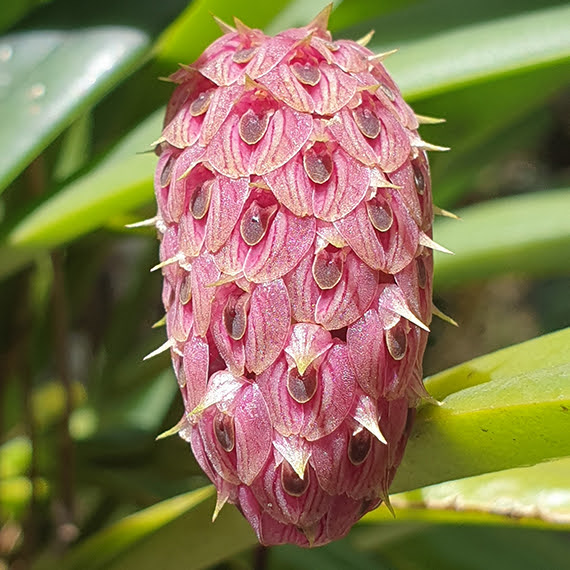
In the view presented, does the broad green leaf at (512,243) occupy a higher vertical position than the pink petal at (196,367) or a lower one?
lower

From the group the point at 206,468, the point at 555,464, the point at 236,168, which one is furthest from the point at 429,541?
the point at 236,168

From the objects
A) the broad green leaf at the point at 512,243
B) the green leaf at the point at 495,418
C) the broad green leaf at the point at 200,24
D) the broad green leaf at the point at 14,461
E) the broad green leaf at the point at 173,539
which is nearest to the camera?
the green leaf at the point at 495,418

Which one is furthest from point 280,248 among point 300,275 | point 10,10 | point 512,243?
point 10,10

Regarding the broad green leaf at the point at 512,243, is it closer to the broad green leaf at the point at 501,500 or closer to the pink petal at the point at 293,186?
the broad green leaf at the point at 501,500

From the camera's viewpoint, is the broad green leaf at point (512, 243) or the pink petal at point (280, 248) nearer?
the pink petal at point (280, 248)

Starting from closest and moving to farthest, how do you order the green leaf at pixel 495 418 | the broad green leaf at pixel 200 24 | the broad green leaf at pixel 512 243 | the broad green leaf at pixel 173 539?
the green leaf at pixel 495 418 < the broad green leaf at pixel 173 539 < the broad green leaf at pixel 200 24 < the broad green leaf at pixel 512 243

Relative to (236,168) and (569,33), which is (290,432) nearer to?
(236,168)

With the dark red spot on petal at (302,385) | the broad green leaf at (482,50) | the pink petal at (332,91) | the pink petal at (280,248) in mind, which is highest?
the pink petal at (332,91)

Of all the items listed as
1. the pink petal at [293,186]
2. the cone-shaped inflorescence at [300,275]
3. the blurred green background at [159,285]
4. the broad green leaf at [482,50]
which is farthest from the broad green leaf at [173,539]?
the broad green leaf at [482,50]
